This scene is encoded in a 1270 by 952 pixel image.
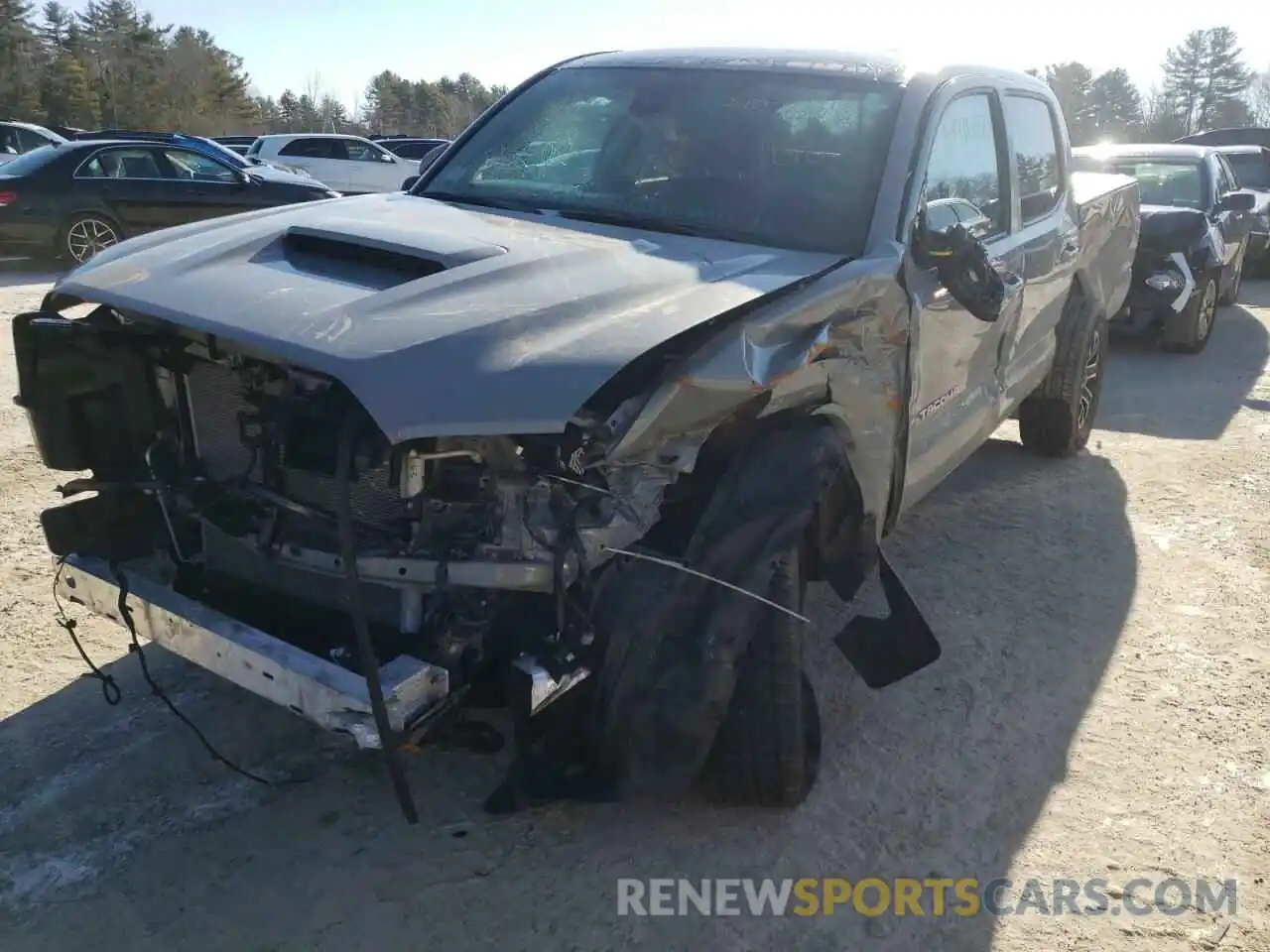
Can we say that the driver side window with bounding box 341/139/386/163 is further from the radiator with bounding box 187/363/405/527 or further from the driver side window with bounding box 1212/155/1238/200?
the radiator with bounding box 187/363/405/527

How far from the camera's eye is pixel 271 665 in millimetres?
2459

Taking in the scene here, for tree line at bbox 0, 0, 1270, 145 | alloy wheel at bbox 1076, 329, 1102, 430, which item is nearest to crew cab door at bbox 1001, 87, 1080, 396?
alloy wheel at bbox 1076, 329, 1102, 430

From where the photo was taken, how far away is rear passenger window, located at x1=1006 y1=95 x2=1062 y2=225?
4574 mm

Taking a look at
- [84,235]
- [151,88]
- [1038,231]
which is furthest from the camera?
[151,88]

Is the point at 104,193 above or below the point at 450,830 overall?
above

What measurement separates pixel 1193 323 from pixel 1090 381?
Answer: 355cm

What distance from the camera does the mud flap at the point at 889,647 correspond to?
3201mm

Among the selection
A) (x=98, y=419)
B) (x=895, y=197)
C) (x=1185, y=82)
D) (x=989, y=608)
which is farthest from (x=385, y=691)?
(x=1185, y=82)

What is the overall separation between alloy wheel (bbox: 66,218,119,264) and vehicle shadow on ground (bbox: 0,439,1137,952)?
393 inches

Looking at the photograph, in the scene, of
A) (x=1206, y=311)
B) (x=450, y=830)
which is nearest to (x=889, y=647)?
(x=450, y=830)

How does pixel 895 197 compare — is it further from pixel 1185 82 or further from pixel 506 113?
pixel 1185 82

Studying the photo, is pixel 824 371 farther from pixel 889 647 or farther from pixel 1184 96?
pixel 1184 96

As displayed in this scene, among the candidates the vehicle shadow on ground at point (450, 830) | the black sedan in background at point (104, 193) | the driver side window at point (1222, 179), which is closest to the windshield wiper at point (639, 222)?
the vehicle shadow on ground at point (450, 830)

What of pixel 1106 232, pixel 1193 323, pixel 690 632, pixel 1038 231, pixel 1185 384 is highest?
pixel 1038 231
